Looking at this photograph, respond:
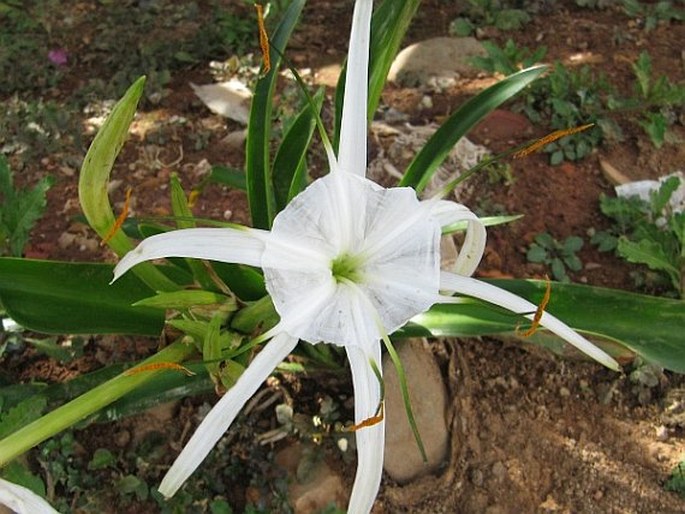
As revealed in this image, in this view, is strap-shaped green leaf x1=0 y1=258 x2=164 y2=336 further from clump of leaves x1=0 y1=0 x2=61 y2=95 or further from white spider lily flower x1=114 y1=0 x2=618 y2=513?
clump of leaves x1=0 y1=0 x2=61 y2=95

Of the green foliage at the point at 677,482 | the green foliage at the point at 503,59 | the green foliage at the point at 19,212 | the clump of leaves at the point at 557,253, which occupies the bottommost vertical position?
the green foliage at the point at 677,482

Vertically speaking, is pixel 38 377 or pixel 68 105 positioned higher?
pixel 68 105

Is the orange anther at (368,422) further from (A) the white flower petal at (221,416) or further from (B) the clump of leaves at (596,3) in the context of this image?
(B) the clump of leaves at (596,3)

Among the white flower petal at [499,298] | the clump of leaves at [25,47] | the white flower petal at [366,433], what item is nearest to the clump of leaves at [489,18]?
the clump of leaves at [25,47]

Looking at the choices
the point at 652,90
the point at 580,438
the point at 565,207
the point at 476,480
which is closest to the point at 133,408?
the point at 476,480

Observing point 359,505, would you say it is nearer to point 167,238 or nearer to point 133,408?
point 167,238
